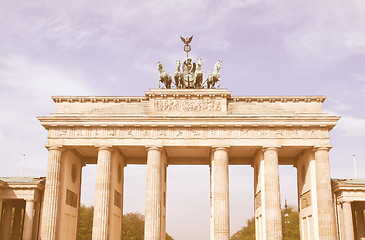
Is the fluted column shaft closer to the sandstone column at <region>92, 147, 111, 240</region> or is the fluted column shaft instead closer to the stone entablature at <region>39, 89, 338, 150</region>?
the stone entablature at <region>39, 89, 338, 150</region>

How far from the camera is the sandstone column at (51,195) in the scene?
137ft

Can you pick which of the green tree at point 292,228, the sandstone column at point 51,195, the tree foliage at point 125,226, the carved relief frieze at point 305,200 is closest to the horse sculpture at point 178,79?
the sandstone column at point 51,195

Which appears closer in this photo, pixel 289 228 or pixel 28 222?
pixel 28 222

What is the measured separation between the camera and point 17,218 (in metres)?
48.8

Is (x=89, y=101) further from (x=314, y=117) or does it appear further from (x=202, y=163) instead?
(x=314, y=117)

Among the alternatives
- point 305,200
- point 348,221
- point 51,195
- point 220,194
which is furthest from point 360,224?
point 51,195

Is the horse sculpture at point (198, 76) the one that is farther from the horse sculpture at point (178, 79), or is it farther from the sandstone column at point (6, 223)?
the sandstone column at point (6, 223)

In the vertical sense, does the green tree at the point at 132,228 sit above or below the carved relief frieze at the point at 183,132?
below

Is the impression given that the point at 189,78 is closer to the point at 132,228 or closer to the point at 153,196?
the point at 153,196

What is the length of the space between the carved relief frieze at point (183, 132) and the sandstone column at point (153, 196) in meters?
1.98

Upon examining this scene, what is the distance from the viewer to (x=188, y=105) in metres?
45.4

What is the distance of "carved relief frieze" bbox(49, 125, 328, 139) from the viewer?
43969 millimetres

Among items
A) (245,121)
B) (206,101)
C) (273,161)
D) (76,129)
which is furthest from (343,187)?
(76,129)

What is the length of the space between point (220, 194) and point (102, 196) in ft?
39.1
